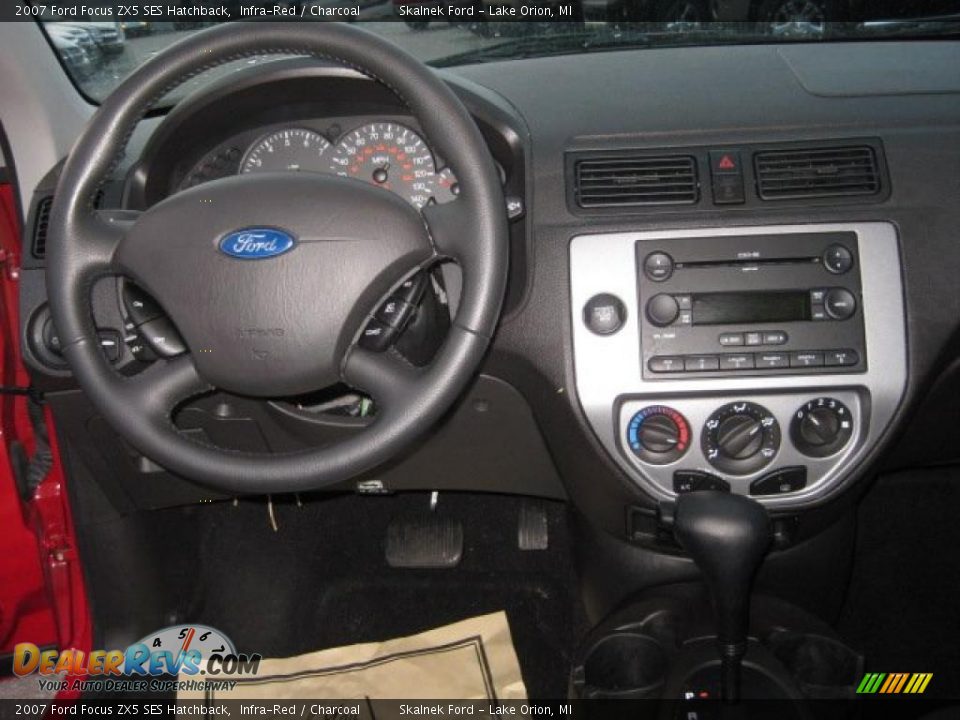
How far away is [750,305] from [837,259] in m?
0.14

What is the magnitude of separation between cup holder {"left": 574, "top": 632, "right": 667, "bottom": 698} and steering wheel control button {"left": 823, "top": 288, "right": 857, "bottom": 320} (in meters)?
0.52

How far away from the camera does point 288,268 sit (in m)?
1.12

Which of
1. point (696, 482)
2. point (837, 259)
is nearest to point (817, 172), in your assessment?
point (837, 259)

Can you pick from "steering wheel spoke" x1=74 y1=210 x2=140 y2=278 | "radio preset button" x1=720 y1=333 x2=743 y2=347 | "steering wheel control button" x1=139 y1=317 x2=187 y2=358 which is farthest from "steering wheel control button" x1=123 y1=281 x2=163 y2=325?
"radio preset button" x1=720 y1=333 x2=743 y2=347

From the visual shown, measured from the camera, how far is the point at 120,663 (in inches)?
73.6

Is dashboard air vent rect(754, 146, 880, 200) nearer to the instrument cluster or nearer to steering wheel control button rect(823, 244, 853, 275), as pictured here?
steering wheel control button rect(823, 244, 853, 275)

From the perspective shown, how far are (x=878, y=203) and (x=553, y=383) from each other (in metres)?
0.52

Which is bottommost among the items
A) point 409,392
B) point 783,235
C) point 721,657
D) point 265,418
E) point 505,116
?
point 721,657

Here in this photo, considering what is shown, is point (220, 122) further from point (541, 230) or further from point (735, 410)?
point (735, 410)

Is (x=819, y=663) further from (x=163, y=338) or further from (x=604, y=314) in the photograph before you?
(x=163, y=338)

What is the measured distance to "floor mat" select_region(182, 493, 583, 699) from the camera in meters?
2.01

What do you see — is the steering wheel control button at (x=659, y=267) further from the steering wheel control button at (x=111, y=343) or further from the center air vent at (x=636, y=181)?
the steering wheel control button at (x=111, y=343)

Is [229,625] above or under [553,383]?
under

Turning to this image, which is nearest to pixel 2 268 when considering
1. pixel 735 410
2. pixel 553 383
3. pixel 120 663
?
pixel 120 663
